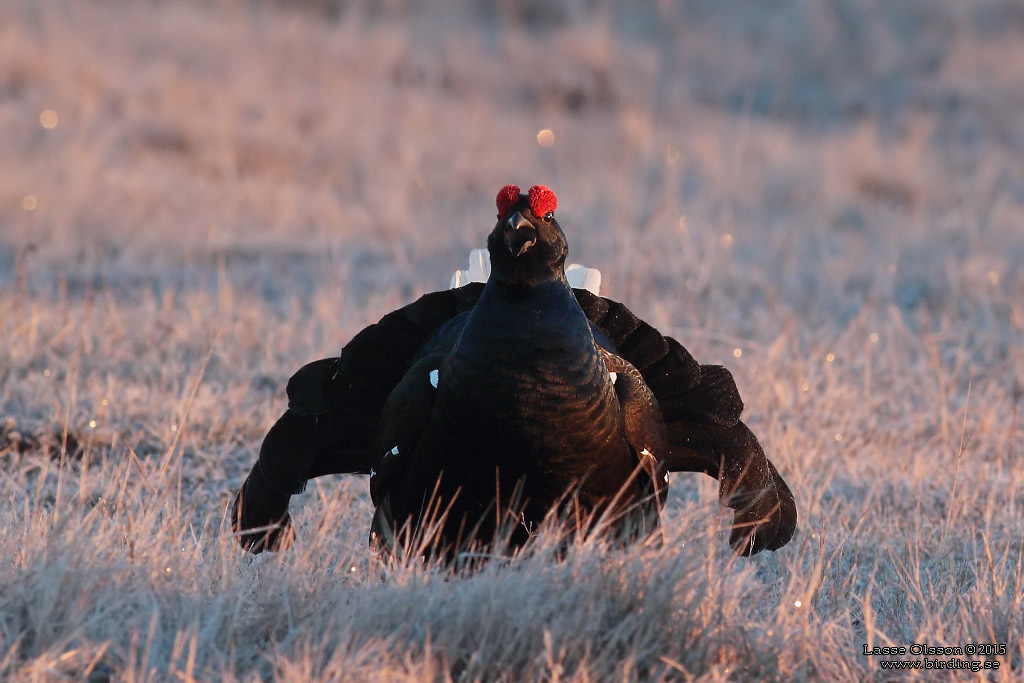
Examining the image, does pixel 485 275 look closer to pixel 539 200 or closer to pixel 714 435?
pixel 539 200

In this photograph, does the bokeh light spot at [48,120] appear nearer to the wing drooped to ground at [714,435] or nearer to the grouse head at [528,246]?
the wing drooped to ground at [714,435]

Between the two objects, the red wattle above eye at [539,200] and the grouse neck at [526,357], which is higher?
the red wattle above eye at [539,200]

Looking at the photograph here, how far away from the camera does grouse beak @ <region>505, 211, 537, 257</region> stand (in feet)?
8.79

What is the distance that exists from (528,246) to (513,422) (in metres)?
0.38

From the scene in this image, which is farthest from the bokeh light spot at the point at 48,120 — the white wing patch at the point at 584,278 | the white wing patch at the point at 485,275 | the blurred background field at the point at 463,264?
the white wing patch at the point at 584,278

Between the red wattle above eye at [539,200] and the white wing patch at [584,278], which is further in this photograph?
the white wing patch at [584,278]

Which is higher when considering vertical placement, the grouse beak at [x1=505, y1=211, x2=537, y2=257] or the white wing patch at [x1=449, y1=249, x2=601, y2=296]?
the grouse beak at [x1=505, y1=211, x2=537, y2=257]

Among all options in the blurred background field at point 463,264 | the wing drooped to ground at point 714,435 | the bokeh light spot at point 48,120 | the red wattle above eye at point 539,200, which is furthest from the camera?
the bokeh light spot at point 48,120

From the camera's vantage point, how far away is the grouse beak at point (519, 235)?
2.68m

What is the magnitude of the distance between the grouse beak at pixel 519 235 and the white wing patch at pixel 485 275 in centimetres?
67

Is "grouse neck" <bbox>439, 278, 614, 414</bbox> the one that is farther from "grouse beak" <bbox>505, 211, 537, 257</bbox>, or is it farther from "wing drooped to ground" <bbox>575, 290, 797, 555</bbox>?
"wing drooped to ground" <bbox>575, 290, 797, 555</bbox>

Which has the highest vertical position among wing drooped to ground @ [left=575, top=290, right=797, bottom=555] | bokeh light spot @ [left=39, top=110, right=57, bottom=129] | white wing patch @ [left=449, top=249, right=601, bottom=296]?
bokeh light spot @ [left=39, top=110, right=57, bottom=129]

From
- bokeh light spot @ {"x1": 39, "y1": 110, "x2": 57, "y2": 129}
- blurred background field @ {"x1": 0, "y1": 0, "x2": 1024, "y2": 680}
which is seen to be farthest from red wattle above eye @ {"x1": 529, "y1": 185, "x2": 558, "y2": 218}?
bokeh light spot @ {"x1": 39, "y1": 110, "x2": 57, "y2": 129}

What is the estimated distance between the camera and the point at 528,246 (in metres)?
2.69
